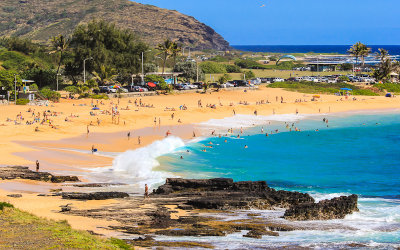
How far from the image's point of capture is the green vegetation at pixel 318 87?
78812 millimetres

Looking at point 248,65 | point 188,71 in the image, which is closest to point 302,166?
point 188,71

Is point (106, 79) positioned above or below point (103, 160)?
above

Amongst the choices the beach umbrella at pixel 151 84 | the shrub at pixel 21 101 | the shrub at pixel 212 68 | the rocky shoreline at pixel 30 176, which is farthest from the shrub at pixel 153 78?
the rocky shoreline at pixel 30 176

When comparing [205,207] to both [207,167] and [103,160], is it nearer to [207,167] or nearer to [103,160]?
[207,167]

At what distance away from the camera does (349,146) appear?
43312mm

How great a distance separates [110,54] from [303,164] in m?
44.5

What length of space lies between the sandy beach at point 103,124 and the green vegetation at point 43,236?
1369mm

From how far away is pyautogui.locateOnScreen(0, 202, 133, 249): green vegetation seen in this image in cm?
1631

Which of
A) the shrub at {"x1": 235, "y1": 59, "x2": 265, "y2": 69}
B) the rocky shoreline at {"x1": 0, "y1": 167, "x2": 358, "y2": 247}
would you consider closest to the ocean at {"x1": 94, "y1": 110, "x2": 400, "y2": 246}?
the rocky shoreline at {"x1": 0, "y1": 167, "x2": 358, "y2": 247}

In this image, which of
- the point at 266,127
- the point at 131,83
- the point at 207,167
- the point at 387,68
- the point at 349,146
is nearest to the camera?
the point at 207,167

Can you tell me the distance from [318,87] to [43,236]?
6843 centimetres

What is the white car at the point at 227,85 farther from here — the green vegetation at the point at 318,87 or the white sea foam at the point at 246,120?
the white sea foam at the point at 246,120

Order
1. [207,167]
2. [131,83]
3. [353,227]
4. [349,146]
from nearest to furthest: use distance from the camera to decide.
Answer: [353,227] < [207,167] < [349,146] < [131,83]

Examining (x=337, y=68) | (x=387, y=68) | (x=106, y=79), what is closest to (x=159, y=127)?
(x=106, y=79)
